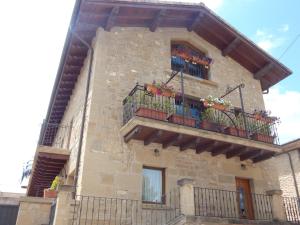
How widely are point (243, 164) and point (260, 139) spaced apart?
123cm

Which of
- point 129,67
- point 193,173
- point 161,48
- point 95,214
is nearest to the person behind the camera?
point 95,214

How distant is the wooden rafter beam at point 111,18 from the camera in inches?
424

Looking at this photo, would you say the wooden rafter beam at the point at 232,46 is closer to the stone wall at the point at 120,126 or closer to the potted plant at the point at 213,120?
the stone wall at the point at 120,126

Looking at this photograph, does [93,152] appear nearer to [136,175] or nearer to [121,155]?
[121,155]

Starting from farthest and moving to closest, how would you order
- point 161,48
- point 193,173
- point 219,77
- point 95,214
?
point 219,77, point 161,48, point 193,173, point 95,214

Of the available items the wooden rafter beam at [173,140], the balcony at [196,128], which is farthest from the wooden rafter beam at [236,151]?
the wooden rafter beam at [173,140]

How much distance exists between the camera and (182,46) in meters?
13.4

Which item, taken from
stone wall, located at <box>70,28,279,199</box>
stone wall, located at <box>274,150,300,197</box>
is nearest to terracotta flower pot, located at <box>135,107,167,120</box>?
stone wall, located at <box>70,28,279,199</box>

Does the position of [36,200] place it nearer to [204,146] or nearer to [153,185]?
[153,185]

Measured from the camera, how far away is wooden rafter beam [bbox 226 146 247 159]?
10.6m

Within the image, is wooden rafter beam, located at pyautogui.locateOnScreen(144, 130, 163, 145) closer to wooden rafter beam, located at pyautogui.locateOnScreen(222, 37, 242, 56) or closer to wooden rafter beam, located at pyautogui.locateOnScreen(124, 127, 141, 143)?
wooden rafter beam, located at pyautogui.locateOnScreen(124, 127, 141, 143)

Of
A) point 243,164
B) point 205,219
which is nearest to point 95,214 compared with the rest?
point 205,219

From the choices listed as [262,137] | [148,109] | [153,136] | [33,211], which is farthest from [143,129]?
[262,137]

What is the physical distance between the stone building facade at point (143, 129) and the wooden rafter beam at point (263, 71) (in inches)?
2.4
